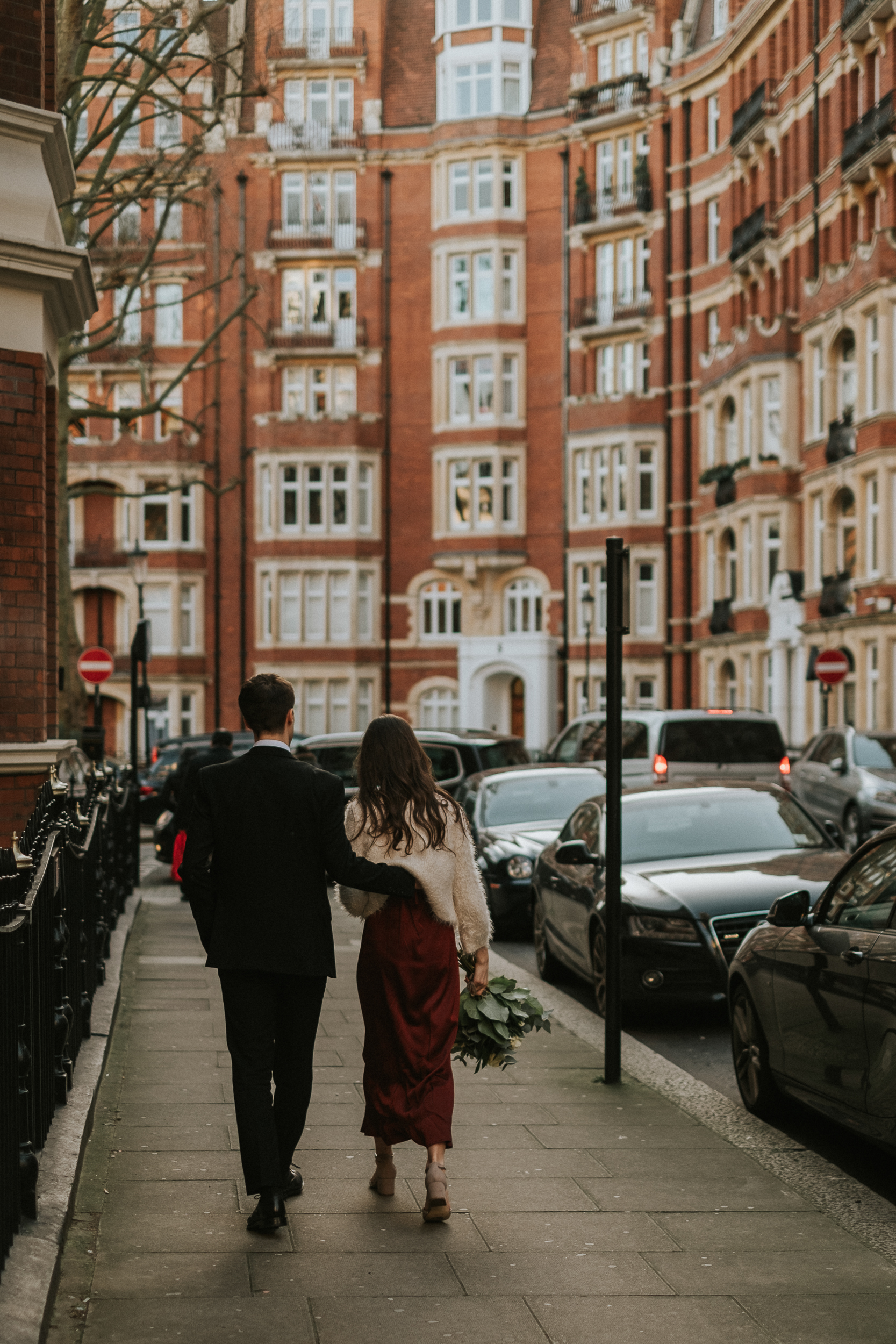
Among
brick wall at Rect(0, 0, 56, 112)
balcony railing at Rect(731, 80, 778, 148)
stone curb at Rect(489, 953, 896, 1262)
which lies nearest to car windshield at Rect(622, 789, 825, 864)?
stone curb at Rect(489, 953, 896, 1262)

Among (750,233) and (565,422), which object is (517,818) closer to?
(750,233)

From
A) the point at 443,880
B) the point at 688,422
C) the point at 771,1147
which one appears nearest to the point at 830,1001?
the point at 771,1147

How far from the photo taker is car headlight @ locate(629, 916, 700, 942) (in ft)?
34.6

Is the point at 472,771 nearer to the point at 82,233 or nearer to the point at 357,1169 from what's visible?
the point at 82,233

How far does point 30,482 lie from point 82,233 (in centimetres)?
1491

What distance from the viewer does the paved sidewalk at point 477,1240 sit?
496 centimetres

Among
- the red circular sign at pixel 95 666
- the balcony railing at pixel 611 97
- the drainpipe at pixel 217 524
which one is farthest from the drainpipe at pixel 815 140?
the red circular sign at pixel 95 666

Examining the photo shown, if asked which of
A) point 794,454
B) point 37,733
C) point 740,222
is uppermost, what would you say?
point 740,222

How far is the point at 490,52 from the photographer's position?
176 ft

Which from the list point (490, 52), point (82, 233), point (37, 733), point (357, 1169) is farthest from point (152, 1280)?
point (490, 52)

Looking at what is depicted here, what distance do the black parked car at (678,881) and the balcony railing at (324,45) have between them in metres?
45.3

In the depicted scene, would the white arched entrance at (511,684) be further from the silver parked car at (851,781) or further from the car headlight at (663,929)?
the car headlight at (663,929)

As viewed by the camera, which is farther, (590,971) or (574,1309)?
(590,971)

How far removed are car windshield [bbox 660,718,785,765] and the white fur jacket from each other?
1391 cm
